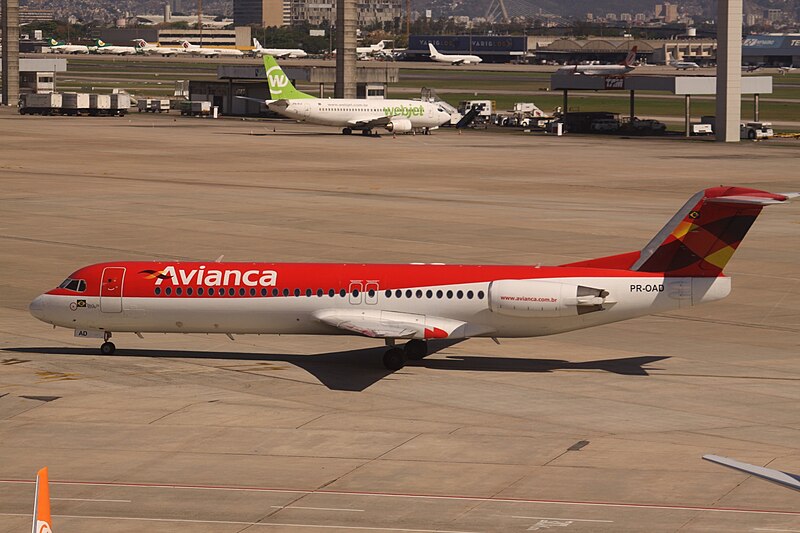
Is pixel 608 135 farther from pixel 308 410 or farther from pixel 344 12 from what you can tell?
pixel 308 410

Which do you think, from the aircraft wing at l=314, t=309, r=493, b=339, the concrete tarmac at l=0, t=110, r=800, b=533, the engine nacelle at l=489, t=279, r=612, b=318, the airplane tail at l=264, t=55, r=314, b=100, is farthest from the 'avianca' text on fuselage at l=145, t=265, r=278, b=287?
the airplane tail at l=264, t=55, r=314, b=100

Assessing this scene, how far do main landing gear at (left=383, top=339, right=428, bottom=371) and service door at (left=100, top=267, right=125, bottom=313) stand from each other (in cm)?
819

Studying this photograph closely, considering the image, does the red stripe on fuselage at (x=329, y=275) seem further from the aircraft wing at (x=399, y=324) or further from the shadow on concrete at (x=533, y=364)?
the shadow on concrete at (x=533, y=364)

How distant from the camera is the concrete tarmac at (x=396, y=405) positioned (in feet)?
89.7

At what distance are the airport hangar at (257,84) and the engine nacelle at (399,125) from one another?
28916 mm

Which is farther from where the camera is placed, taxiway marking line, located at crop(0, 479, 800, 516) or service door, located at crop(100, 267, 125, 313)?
service door, located at crop(100, 267, 125, 313)

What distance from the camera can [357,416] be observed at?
113ft

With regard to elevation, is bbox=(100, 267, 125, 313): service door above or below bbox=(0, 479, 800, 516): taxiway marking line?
above

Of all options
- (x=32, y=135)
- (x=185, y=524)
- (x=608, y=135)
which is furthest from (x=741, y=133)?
(x=185, y=524)

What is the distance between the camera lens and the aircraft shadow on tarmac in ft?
130

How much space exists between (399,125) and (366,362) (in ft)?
330

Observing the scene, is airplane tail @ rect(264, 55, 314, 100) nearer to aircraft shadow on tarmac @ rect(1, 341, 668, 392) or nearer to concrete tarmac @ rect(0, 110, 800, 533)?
concrete tarmac @ rect(0, 110, 800, 533)

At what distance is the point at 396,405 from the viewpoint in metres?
35.7

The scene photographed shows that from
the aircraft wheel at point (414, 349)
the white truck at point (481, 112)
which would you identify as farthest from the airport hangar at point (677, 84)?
the aircraft wheel at point (414, 349)
